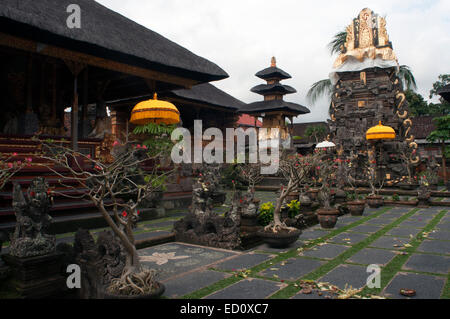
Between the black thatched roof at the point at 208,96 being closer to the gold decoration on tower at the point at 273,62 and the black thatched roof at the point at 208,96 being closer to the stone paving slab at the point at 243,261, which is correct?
the gold decoration on tower at the point at 273,62

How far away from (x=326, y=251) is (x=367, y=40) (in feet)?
58.0

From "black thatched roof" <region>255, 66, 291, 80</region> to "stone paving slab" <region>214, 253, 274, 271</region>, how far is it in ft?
71.1

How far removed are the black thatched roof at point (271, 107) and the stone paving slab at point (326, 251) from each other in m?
17.8

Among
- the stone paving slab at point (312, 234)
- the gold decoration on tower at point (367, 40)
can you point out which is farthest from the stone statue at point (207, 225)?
the gold decoration on tower at point (367, 40)

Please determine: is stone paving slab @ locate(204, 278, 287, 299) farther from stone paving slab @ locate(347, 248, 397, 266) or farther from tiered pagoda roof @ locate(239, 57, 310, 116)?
tiered pagoda roof @ locate(239, 57, 310, 116)

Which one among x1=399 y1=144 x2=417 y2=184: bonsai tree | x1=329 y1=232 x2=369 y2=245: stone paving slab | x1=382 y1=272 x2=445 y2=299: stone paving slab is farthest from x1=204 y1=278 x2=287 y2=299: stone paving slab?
x1=399 y1=144 x2=417 y2=184: bonsai tree

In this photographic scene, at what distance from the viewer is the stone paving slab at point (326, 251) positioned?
19.4 ft

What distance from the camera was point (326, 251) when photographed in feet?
20.4
